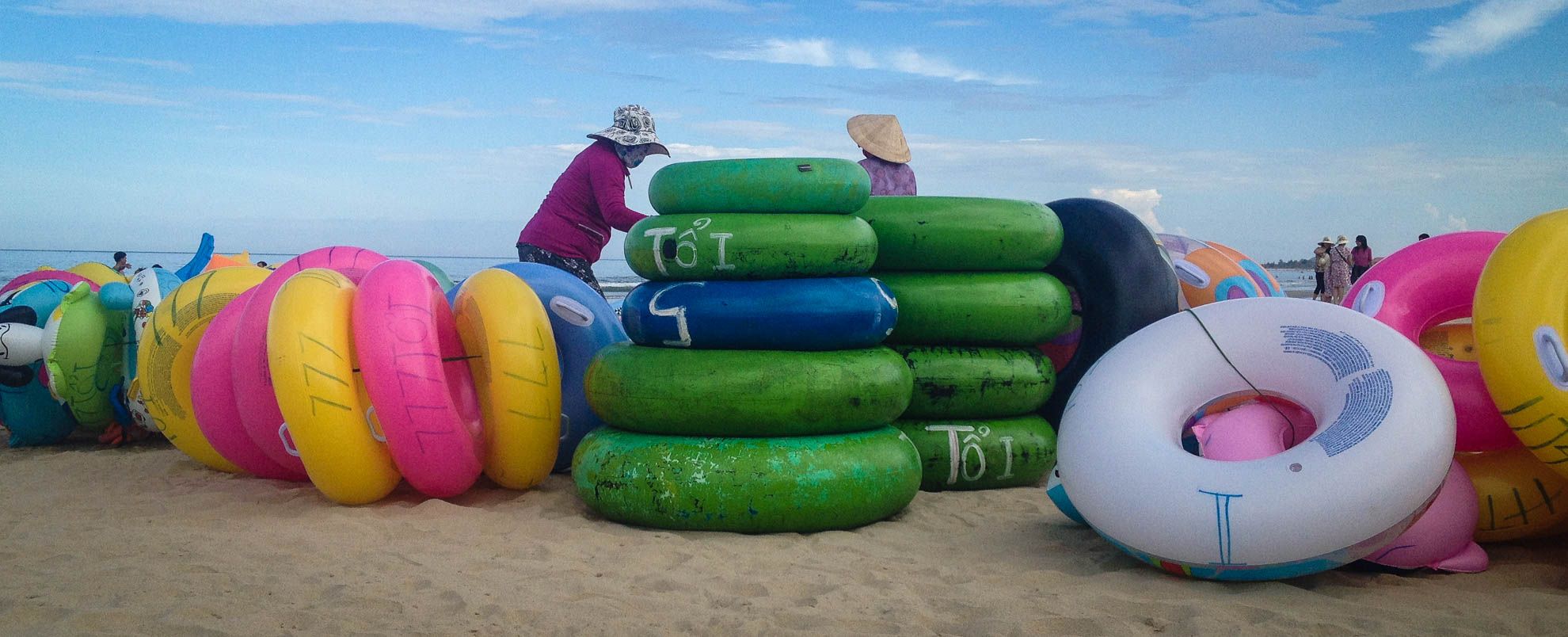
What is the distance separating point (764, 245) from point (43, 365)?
506 centimetres

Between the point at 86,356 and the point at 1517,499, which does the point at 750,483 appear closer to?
the point at 1517,499

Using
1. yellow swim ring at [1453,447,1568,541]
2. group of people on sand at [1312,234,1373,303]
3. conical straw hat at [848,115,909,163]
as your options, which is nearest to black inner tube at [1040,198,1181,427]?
conical straw hat at [848,115,909,163]

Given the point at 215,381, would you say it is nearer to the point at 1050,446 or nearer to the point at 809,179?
the point at 809,179

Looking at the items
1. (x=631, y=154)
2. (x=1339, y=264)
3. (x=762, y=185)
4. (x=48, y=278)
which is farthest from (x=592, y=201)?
(x=1339, y=264)

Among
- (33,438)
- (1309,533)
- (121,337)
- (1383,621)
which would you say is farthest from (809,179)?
(33,438)

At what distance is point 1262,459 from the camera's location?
347cm

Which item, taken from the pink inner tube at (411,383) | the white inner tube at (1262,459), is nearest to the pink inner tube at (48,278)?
the pink inner tube at (411,383)

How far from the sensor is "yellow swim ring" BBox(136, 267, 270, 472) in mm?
5664

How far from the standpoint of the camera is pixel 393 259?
5.16 meters

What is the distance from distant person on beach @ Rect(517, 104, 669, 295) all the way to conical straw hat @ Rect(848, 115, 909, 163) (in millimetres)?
1344

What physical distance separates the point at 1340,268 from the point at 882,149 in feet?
41.3

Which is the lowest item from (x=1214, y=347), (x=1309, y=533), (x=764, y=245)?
(x=1309, y=533)

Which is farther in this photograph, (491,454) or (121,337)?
(121,337)

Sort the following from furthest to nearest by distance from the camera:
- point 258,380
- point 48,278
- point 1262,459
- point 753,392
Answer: point 48,278 < point 258,380 < point 753,392 < point 1262,459
